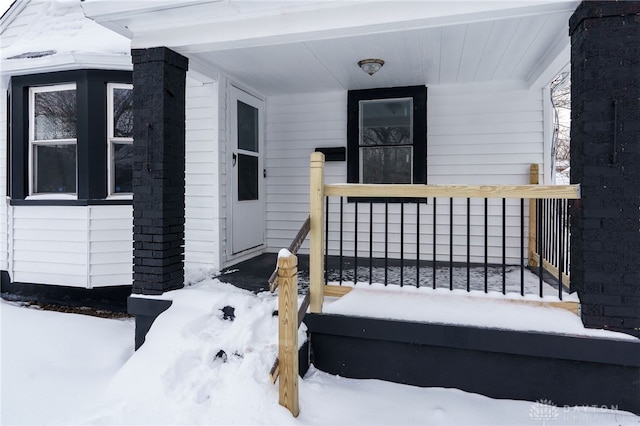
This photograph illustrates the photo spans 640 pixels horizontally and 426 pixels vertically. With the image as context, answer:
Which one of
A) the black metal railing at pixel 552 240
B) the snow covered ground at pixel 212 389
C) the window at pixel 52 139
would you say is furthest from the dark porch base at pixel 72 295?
the black metal railing at pixel 552 240

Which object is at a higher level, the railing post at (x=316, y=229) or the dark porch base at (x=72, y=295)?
the railing post at (x=316, y=229)

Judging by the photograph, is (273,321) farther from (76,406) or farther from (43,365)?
(43,365)

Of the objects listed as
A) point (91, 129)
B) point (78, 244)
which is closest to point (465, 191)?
point (91, 129)

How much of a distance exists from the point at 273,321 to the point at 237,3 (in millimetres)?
2396

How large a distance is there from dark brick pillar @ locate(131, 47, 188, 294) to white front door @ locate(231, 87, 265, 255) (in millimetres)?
1255

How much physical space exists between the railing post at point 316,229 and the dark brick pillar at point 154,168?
1.34 metres

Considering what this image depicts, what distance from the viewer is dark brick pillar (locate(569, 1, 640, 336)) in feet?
8.42

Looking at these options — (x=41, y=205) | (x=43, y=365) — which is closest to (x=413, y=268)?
(x=43, y=365)

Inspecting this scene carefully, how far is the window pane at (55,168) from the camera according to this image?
4.87 metres

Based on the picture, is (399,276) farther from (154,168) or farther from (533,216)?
(154,168)

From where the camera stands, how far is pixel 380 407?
2.64 meters

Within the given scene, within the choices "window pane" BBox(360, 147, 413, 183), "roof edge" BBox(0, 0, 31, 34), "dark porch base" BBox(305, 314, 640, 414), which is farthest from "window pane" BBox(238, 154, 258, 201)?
"roof edge" BBox(0, 0, 31, 34)

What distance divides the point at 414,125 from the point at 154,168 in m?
3.13

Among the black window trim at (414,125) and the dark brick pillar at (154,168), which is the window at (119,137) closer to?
the dark brick pillar at (154,168)
